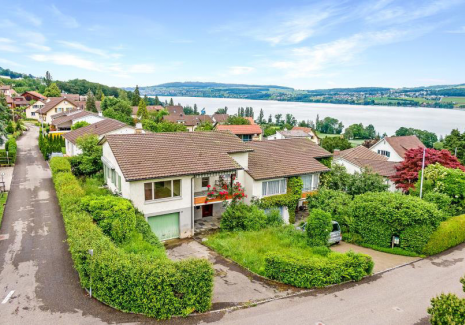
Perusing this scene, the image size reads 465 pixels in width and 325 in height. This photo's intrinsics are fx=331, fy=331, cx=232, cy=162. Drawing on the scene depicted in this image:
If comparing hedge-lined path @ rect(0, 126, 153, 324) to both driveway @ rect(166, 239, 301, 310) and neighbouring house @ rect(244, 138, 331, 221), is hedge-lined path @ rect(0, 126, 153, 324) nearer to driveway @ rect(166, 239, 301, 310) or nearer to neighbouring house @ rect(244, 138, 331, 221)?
driveway @ rect(166, 239, 301, 310)

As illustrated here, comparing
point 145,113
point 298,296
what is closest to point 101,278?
point 298,296

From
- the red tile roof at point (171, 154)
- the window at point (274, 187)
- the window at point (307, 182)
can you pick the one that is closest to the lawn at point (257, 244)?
the window at point (274, 187)

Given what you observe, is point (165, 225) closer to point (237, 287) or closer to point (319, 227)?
point (237, 287)

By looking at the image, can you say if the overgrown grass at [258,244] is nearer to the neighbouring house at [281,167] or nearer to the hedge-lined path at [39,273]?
the neighbouring house at [281,167]

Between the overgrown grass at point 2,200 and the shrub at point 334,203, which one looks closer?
the overgrown grass at point 2,200

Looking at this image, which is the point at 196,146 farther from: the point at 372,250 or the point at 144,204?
the point at 372,250
